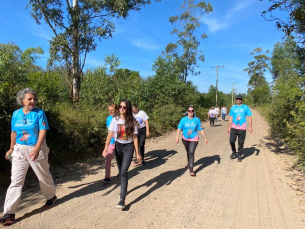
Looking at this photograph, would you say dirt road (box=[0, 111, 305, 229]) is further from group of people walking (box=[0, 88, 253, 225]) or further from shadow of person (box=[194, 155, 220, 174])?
group of people walking (box=[0, 88, 253, 225])

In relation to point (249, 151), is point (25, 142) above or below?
above

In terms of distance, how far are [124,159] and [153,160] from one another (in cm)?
311

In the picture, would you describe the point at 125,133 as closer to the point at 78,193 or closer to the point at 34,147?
the point at 34,147

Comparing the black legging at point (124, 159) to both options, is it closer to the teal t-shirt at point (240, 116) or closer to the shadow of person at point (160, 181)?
the shadow of person at point (160, 181)

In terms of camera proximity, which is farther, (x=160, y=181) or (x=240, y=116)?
(x=240, y=116)

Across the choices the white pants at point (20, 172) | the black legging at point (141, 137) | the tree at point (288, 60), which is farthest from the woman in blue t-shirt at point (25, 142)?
the tree at point (288, 60)

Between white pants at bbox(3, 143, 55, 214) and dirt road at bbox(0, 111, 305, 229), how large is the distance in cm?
32

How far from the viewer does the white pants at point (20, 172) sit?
2918mm

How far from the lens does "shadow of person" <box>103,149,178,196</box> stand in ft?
17.2

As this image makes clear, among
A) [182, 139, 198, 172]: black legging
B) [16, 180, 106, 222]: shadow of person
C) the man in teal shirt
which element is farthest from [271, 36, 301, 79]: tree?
[16, 180, 106, 222]: shadow of person

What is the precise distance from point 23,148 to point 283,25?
6245mm

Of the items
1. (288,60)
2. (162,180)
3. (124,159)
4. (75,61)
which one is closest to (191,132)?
(162,180)

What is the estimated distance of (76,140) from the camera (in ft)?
20.3

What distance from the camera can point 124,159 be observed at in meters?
3.58
